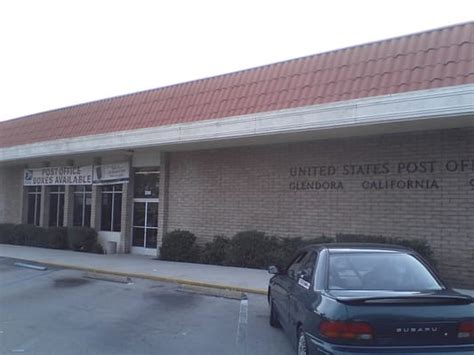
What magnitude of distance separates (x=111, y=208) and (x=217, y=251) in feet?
24.5

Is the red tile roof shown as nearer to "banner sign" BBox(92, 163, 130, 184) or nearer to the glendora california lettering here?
"banner sign" BBox(92, 163, 130, 184)

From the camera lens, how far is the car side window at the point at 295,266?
22.4ft

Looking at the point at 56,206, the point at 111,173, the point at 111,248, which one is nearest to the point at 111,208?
the point at 111,173

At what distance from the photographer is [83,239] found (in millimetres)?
21203

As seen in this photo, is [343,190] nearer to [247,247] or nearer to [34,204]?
[247,247]

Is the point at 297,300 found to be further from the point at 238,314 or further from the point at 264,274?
the point at 264,274

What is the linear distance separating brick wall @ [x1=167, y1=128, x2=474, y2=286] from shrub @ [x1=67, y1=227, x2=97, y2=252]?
450cm

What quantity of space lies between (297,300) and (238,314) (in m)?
3.71

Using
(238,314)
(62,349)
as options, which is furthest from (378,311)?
(238,314)

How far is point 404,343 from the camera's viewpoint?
4.55 meters

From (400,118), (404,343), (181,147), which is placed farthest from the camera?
(181,147)

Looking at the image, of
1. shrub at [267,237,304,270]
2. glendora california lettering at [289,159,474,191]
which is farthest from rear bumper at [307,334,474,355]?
shrub at [267,237,304,270]

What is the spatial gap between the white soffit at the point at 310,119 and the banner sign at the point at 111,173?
1.67m

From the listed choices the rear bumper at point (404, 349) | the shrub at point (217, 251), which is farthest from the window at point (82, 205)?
the rear bumper at point (404, 349)
